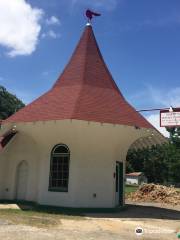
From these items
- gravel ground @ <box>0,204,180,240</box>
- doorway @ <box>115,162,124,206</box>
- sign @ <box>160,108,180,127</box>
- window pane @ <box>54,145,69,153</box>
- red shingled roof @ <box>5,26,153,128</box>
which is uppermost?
red shingled roof @ <box>5,26,153,128</box>

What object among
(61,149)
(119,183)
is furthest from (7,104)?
(61,149)

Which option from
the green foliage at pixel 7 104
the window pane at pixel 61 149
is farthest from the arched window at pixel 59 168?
the green foliage at pixel 7 104

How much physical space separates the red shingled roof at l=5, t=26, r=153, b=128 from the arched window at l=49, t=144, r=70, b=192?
2.03 metres

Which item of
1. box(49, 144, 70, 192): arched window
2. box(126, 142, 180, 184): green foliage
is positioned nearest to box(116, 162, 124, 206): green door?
box(49, 144, 70, 192): arched window

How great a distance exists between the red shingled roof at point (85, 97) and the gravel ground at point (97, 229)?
161 inches

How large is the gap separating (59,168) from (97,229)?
6352 millimetres

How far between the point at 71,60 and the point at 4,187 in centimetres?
723

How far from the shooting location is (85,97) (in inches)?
669

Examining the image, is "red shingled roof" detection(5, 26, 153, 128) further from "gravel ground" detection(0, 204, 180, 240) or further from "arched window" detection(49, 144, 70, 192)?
"gravel ground" detection(0, 204, 180, 240)

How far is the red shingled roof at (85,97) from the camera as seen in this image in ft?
52.5

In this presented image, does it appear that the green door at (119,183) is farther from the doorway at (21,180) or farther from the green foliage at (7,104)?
the green foliage at (7,104)

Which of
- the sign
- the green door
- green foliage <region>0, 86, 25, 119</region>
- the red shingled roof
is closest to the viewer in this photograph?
the sign

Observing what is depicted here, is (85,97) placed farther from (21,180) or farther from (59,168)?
(21,180)

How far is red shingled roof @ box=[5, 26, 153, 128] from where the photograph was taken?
16.0 meters
